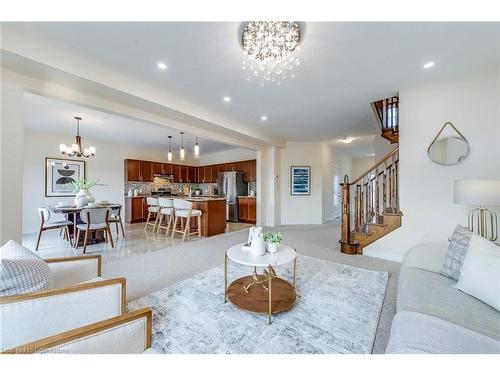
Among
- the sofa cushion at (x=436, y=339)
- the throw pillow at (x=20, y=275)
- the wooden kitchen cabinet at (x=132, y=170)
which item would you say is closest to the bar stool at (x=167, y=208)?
the wooden kitchen cabinet at (x=132, y=170)

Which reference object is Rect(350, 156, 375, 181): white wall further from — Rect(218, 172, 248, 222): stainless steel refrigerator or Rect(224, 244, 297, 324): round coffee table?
Rect(224, 244, 297, 324): round coffee table

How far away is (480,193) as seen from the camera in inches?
79.0

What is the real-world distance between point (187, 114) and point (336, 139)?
441 centimetres

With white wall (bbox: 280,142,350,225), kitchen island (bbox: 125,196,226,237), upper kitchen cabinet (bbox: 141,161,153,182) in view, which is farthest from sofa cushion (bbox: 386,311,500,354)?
upper kitchen cabinet (bbox: 141,161,153,182)

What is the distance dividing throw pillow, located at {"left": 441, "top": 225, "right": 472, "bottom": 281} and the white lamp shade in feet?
2.03

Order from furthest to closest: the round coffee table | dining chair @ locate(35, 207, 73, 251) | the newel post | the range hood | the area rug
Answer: the range hood → dining chair @ locate(35, 207, 73, 251) → the newel post → the round coffee table → the area rug

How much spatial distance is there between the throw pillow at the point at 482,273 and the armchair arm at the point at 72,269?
9.05 ft

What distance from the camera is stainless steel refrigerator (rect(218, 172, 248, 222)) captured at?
7.06 meters

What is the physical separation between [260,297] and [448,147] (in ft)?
10.6

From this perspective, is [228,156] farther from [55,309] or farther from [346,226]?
[55,309]

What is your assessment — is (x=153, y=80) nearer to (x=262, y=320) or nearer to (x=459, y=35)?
(x=262, y=320)

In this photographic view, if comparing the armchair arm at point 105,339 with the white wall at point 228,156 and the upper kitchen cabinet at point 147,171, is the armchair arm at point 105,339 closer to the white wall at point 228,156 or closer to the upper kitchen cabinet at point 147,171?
the white wall at point 228,156
